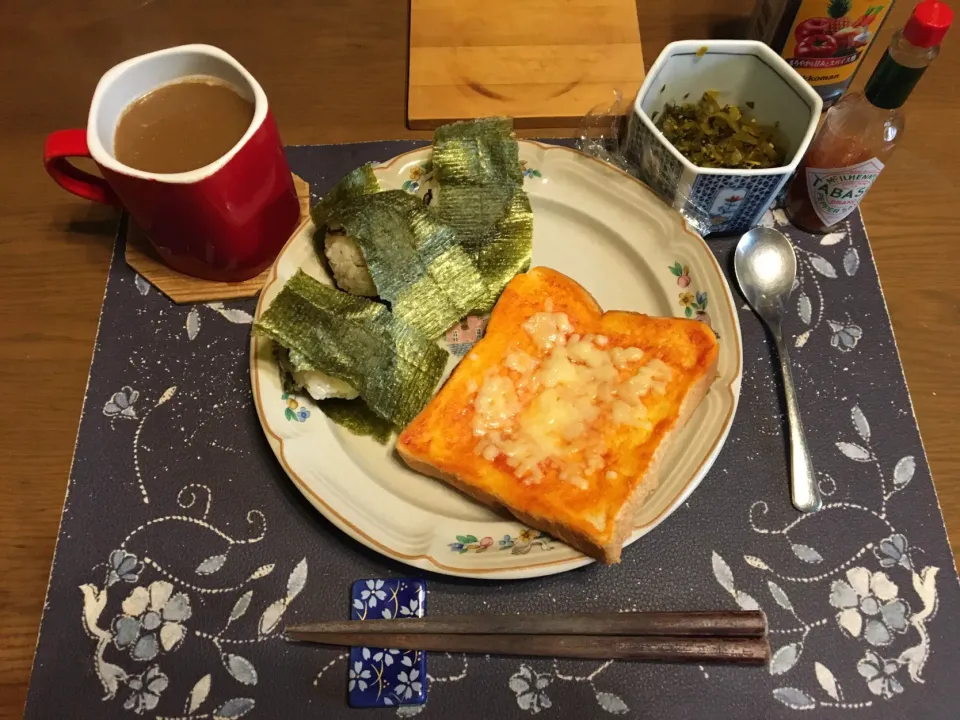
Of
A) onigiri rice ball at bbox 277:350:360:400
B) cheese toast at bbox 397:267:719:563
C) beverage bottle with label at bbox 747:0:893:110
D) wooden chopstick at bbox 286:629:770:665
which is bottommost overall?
wooden chopstick at bbox 286:629:770:665

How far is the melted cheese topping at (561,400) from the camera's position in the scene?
1172 millimetres

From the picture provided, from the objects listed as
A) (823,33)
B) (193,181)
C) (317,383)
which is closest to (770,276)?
(823,33)

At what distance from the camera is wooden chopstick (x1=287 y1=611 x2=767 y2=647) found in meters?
1.10

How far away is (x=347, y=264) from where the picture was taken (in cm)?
133

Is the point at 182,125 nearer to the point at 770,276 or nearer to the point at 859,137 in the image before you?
the point at 770,276

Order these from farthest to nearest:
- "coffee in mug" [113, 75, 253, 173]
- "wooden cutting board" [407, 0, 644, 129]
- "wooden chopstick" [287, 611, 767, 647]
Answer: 1. "wooden cutting board" [407, 0, 644, 129]
2. "coffee in mug" [113, 75, 253, 173]
3. "wooden chopstick" [287, 611, 767, 647]

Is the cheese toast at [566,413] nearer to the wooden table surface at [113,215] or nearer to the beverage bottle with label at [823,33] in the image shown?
the wooden table surface at [113,215]

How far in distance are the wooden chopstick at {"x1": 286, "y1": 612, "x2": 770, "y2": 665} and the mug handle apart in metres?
0.96

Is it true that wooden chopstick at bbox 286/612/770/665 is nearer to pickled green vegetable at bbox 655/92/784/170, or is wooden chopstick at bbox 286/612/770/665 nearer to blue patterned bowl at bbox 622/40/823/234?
blue patterned bowl at bbox 622/40/823/234

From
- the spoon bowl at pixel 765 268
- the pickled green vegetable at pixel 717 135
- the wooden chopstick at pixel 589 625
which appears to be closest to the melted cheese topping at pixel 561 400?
the wooden chopstick at pixel 589 625

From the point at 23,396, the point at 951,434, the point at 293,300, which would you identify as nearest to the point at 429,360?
the point at 293,300

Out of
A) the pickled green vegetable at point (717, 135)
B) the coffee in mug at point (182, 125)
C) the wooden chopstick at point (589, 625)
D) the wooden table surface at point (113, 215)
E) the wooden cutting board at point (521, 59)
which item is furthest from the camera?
the wooden cutting board at point (521, 59)

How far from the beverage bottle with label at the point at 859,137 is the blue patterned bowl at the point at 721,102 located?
70 mm

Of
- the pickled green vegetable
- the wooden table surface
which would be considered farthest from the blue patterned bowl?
the wooden table surface
